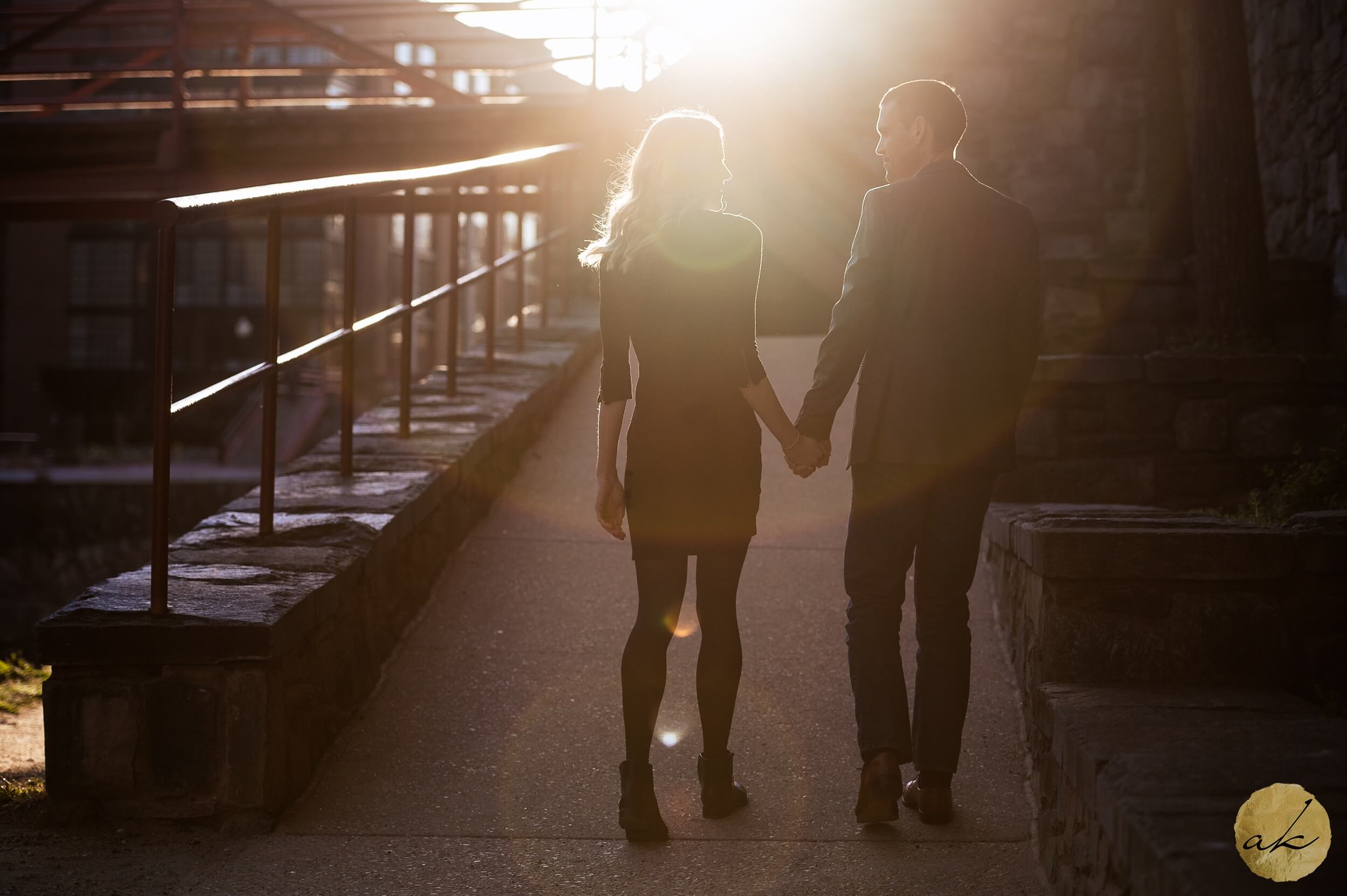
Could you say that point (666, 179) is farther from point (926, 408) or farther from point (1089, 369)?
point (1089, 369)

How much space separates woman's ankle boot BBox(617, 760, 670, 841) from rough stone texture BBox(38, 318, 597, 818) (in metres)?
0.85

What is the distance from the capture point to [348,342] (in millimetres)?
4477

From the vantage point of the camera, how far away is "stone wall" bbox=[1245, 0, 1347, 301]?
6875 millimetres

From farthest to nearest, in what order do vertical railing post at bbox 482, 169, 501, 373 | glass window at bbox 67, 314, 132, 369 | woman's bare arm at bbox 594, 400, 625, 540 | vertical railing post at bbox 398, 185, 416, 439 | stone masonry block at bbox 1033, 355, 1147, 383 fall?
glass window at bbox 67, 314, 132, 369
vertical railing post at bbox 482, 169, 501, 373
stone masonry block at bbox 1033, 355, 1147, 383
vertical railing post at bbox 398, 185, 416, 439
woman's bare arm at bbox 594, 400, 625, 540

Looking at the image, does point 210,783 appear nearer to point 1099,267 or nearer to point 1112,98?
point 1099,267

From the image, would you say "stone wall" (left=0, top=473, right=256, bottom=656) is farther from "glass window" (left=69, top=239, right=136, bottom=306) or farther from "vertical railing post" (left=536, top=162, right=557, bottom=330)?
"glass window" (left=69, top=239, right=136, bottom=306)

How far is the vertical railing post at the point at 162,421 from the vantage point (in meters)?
3.04

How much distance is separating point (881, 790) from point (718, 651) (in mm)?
495

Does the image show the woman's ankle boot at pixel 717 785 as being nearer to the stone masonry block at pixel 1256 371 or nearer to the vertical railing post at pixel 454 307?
the vertical railing post at pixel 454 307

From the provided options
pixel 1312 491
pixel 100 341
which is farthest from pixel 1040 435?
pixel 100 341

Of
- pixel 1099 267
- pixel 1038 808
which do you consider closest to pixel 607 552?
pixel 1038 808

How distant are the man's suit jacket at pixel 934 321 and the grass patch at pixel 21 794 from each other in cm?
215

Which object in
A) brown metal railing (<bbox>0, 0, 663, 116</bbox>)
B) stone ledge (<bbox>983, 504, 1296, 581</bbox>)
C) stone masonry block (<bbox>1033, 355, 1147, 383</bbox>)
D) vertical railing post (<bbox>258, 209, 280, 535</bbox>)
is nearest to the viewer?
stone ledge (<bbox>983, 504, 1296, 581</bbox>)

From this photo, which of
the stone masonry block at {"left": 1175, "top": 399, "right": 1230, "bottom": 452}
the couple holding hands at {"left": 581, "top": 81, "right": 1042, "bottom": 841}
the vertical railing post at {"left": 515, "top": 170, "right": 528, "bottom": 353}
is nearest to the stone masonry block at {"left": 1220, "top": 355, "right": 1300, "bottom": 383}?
the stone masonry block at {"left": 1175, "top": 399, "right": 1230, "bottom": 452}
